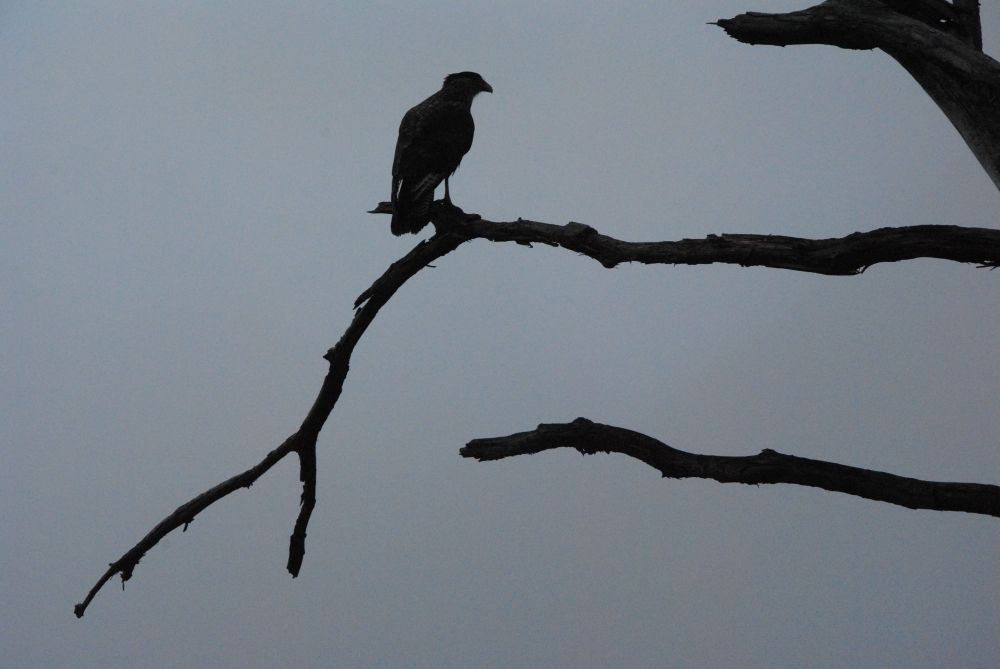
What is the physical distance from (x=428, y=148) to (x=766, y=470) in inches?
112

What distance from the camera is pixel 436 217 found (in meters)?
4.58

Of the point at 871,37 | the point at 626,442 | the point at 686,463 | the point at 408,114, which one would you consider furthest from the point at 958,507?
the point at 408,114

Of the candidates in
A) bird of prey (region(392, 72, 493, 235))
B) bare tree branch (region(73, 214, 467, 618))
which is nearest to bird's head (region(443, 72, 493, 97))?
bird of prey (region(392, 72, 493, 235))

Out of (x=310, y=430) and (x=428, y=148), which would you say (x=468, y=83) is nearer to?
(x=428, y=148)

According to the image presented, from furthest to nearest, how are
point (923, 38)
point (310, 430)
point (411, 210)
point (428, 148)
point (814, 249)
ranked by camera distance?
point (428, 148)
point (411, 210)
point (310, 430)
point (923, 38)
point (814, 249)

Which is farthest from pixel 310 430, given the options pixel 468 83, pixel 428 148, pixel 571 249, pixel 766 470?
pixel 468 83

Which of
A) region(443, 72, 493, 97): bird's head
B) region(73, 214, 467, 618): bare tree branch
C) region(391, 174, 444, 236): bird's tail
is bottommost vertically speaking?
region(73, 214, 467, 618): bare tree branch

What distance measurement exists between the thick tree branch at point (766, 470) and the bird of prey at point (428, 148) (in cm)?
147

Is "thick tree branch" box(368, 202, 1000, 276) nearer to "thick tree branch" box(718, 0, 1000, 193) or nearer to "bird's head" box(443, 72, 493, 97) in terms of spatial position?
"thick tree branch" box(718, 0, 1000, 193)

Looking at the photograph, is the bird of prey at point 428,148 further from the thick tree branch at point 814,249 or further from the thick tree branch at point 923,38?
the thick tree branch at point 923,38

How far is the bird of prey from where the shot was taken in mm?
4609

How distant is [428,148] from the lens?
5.08 metres

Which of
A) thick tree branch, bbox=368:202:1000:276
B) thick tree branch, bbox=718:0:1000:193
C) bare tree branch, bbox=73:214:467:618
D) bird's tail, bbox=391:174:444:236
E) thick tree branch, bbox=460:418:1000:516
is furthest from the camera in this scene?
bird's tail, bbox=391:174:444:236

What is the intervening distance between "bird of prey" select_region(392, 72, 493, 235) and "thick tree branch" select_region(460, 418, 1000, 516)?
1.47 metres
